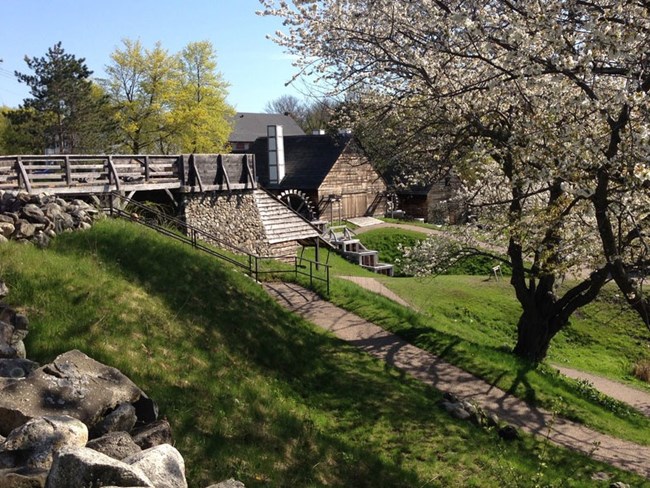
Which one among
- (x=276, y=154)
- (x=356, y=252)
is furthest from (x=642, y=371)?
(x=276, y=154)

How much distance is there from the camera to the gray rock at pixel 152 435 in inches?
275

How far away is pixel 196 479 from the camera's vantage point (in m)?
7.81

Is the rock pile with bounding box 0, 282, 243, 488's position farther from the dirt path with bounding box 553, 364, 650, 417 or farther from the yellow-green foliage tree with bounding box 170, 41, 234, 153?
the yellow-green foliage tree with bounding box 170, 41, 234, 153

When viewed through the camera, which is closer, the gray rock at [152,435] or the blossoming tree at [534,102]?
the gray rock at [152,435]

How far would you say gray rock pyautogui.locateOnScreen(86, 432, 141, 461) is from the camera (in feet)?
19.7

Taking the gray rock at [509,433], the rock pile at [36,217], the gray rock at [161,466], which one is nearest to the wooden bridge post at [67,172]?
the rock pile at [36,217]

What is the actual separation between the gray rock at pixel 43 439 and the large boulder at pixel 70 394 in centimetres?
61

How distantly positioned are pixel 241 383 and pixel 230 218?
549 inches

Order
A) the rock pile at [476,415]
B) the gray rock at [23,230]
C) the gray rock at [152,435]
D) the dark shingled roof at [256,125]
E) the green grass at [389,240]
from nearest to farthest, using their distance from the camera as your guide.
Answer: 1. the gray rock at [152,435]
2. the gray rock at [23,230]
3. the rock pile at [476,415]
4. the green grass at [389,240]
5. the dark shingled roof at [256,125]

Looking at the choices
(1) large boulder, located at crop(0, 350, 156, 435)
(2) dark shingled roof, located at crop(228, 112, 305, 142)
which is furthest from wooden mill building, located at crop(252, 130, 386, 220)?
(1) large boulder, located at crop(0, 350, 156, 435)

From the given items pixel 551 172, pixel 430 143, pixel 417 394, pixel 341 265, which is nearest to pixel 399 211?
pixel 341 265

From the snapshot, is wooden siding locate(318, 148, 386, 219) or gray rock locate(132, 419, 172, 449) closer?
gray rock locate(132, 419, 172, 449)

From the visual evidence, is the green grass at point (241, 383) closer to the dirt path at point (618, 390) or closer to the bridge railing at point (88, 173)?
the bridge railing at point (88, 173)

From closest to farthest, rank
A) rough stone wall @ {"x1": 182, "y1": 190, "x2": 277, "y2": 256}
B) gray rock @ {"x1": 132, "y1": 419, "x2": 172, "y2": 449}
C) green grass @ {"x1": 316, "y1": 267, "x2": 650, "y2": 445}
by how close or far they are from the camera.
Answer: gray rock @ {"x1": 132, "y1": 419, "x2": 172, "y2": 449} → green grass @ {"x1": 316, "y1": 267, "x2": 650, "y2": 445} → rough stone wall @ {"x1": 182, "y1": 190, "x2": 277, "y2": 256}
